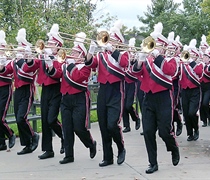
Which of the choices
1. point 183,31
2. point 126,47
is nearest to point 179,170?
point 126,47

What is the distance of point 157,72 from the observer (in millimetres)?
6273

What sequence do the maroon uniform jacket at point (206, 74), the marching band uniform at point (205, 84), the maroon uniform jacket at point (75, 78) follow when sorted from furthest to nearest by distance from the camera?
the maroon uniform jacket at point (206, 74) < the marching band uniform at point (205, 84) < the maroon uniform jacket at point (75, 78)

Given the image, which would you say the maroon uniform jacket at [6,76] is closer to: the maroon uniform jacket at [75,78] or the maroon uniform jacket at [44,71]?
the maroon uniform jacket at [44,71]

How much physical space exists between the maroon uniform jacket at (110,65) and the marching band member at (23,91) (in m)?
1.33

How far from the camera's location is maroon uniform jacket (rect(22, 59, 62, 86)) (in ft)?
22.8

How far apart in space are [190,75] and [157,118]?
2874 mm

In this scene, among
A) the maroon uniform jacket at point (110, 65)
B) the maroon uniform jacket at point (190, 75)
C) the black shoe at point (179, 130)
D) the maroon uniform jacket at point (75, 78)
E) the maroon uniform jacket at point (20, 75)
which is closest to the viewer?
the maroon uniform jacket at point (110, 65)

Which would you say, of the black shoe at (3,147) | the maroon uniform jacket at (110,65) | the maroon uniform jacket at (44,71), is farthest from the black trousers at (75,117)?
the black shoe at (3,147)

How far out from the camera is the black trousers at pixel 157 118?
6219 mm

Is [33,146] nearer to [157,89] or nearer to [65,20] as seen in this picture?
[157,89]

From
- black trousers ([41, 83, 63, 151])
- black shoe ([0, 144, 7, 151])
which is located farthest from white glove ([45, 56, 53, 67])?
black shoe ([0, 144, 7, 151])

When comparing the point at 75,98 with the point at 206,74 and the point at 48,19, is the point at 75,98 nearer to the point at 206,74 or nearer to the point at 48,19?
the point at 206,74

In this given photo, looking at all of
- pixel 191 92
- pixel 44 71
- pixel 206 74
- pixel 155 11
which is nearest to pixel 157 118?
pixel 44 71

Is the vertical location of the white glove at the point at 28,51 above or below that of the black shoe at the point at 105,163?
above
